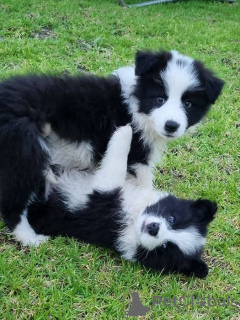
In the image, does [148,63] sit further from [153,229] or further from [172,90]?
[153,229]

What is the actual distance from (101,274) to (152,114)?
1.32 m

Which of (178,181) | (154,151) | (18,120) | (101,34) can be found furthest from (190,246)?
(101,34)

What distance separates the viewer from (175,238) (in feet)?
9.93

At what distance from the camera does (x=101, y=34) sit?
7.48m

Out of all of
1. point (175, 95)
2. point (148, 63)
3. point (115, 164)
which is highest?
point (148, 63)

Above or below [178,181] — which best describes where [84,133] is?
above

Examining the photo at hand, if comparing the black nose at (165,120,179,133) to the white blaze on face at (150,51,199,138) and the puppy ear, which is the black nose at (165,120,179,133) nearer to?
the white blaze on face at (150,51,199,138)

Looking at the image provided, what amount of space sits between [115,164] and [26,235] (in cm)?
89

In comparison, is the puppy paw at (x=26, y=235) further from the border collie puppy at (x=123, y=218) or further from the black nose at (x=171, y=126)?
Answer: the black nose at (x=171, y=126)

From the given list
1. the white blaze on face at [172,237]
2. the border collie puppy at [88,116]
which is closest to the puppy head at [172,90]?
the border collie puppy at [88,116]

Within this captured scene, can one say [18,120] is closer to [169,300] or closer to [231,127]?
[169,300]

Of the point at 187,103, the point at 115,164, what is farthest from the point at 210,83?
the point at 115,164
